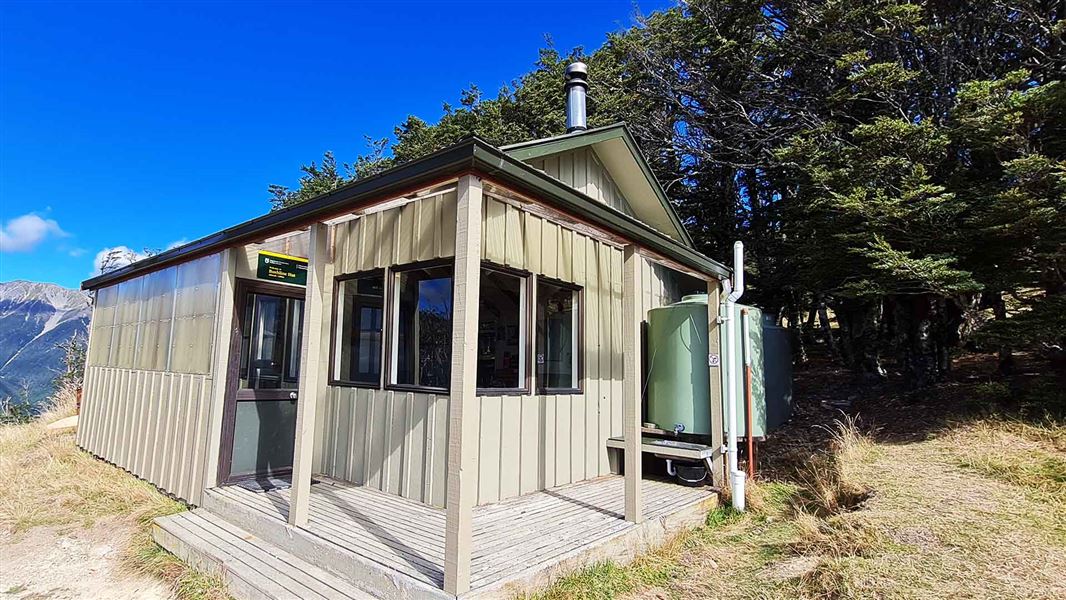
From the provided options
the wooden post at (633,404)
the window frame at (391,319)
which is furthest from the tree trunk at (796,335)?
the window frame at (391,319)

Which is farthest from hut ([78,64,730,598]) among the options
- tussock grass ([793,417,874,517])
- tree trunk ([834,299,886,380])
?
tree trunk ([834,299,886,380])

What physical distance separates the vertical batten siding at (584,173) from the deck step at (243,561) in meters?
3.74

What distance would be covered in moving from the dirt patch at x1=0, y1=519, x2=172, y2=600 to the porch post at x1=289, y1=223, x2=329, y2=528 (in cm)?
108

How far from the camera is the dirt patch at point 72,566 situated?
3791 mm

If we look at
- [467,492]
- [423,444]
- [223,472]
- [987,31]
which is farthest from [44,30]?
[987,31]

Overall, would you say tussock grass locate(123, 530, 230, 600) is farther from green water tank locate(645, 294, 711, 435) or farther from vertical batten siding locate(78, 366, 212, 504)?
green water tank locate(645, 294, 711, 435)

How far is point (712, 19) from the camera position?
10578mm

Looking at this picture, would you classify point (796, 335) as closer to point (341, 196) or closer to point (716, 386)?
point (716, 386)

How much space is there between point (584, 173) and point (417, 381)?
2.90m

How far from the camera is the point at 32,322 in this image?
65.7 meters

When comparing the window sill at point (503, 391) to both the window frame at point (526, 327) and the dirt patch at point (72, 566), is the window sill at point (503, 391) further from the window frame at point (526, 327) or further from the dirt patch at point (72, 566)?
the dirt patch at point (72, 566)

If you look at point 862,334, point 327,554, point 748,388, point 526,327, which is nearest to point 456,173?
point 526,327

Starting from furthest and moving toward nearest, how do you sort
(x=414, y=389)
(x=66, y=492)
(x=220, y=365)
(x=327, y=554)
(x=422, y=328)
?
(x=66, y=492) < (x=220, y=365) < (x=422, y=328) < (x=414, y=389) < (x=327, y=554)

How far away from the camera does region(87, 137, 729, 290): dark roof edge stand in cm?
279
